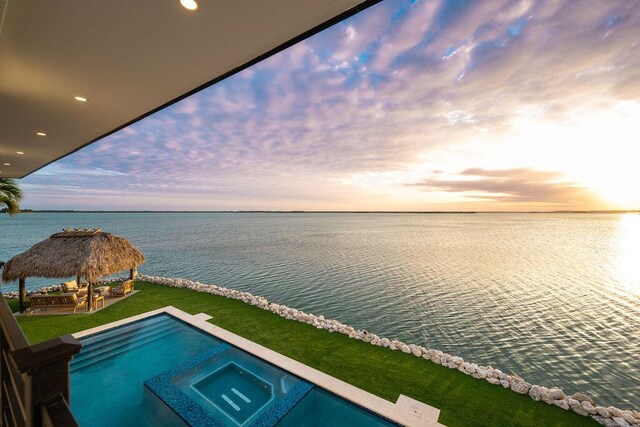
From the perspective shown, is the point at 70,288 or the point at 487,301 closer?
the point at 70,288

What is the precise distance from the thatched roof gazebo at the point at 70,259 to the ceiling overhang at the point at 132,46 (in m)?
7.22

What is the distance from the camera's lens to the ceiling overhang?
95.3 inches

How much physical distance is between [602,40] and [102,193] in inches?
4125

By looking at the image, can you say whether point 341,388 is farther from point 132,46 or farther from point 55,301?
point 55,301

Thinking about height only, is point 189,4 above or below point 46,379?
above

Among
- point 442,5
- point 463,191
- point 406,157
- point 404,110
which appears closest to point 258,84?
point 404,110

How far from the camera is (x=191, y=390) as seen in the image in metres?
5.90

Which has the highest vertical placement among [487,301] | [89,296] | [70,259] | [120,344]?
[70,259]

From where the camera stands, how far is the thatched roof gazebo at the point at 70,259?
9789 millimetres

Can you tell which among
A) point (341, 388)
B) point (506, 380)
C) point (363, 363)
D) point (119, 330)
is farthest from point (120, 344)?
point (506, 380)

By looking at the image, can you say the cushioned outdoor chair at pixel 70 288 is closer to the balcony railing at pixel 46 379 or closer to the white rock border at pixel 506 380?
the white rock border at pixel 506 380

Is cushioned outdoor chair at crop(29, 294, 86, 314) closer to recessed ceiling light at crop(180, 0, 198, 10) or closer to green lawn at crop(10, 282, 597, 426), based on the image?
green lawn at crop(10, 282, 597, 426)

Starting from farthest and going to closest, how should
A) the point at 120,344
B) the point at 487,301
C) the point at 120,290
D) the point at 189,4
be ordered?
the point at 487,301 → the point at 120,290 → the point at 120,344 → the point at 189,4

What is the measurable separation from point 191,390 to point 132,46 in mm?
6522
